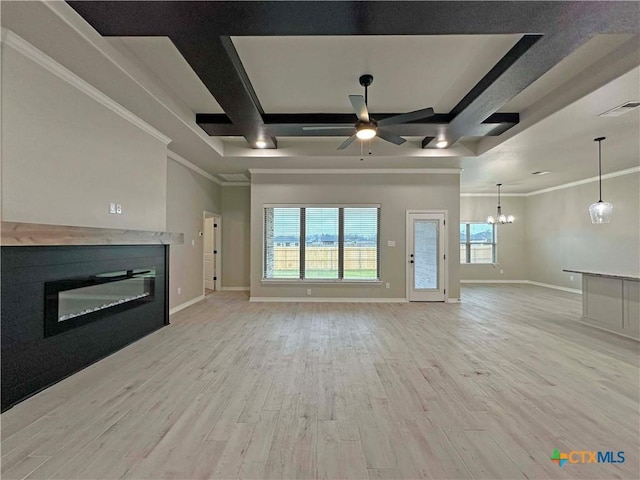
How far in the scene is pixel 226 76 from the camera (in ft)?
10.0

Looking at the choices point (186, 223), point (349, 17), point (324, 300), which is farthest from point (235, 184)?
point (349, 17)

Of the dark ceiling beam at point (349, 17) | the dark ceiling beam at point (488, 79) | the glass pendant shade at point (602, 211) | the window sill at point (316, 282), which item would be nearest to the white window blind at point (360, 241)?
the window sill at point (316, 282)

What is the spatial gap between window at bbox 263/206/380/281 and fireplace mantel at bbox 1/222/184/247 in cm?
296

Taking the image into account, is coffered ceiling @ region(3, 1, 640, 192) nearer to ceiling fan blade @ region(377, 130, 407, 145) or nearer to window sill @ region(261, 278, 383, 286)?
ceiling fan blade @ region(377, 130, 407, 145)

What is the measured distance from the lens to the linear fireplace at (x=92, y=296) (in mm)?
2838

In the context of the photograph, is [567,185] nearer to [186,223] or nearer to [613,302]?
[613,302]

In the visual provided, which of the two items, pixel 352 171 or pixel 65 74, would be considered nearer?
pixel 65 74

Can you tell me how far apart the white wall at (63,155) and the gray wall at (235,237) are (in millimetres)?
3906

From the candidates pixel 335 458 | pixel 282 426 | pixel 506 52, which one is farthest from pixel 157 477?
pixel 506 52

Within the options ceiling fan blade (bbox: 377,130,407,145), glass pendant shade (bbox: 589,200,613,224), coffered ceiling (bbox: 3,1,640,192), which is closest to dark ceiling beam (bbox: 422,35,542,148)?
coffered ceiling (bbox: 3,1,640,192)

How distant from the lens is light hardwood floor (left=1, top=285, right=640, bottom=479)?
184cm

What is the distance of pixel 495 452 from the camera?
1.95 meters

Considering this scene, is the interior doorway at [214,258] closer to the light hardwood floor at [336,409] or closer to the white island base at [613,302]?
the light hardwood floor at [336,409]

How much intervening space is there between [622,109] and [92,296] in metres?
6.48
